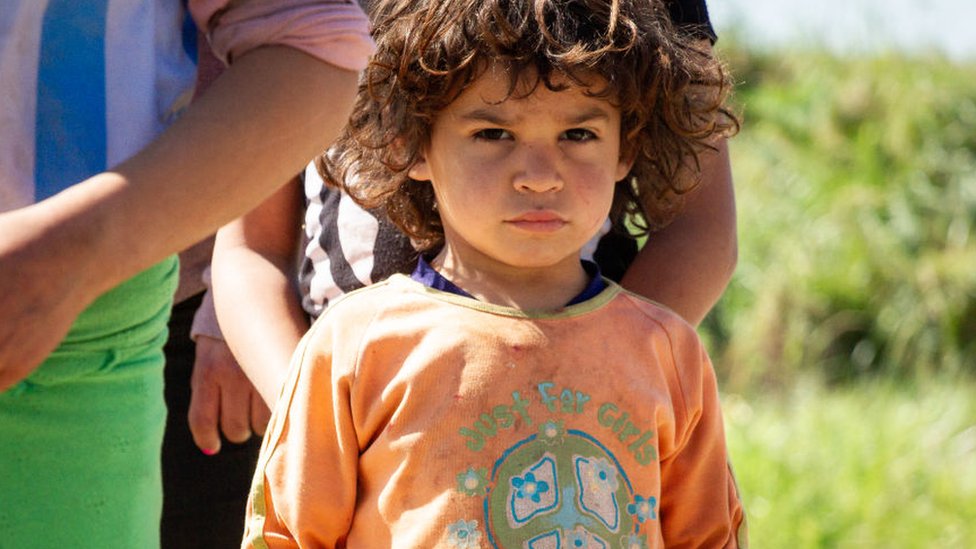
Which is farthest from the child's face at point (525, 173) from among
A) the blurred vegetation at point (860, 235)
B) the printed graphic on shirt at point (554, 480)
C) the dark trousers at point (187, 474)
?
the blurred vegetation at point (860, 235)

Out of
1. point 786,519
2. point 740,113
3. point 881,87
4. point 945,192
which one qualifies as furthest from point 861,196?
point 740,113

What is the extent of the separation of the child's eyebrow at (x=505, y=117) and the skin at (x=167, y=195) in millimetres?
492

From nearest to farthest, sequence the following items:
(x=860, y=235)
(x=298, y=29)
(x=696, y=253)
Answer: (x=298, y=29) < (x=696, y=253) < (x=860, y=235)

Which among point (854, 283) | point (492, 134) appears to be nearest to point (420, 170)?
point (492, 134)

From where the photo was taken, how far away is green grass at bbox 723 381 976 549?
481 centimetres

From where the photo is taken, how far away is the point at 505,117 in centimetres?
210

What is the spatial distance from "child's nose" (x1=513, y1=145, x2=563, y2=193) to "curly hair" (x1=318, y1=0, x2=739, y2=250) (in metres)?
0.09

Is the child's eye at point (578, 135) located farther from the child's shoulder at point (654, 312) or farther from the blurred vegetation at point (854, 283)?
the blurred vegetation at point (854, 283)

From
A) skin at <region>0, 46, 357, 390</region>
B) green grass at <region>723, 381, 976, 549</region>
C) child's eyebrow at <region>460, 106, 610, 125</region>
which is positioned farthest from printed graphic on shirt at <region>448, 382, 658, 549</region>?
green grass at <region>723, 381, 976, 549</region>

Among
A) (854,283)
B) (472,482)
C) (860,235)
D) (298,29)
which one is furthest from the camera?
(860,235)

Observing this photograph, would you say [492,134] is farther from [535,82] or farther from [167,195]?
[167,195]

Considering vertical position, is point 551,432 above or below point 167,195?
below

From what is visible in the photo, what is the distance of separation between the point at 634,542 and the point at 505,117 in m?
0.60

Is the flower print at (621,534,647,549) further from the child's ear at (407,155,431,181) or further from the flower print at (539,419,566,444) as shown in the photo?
the child's ear at (407,155,431,181)
